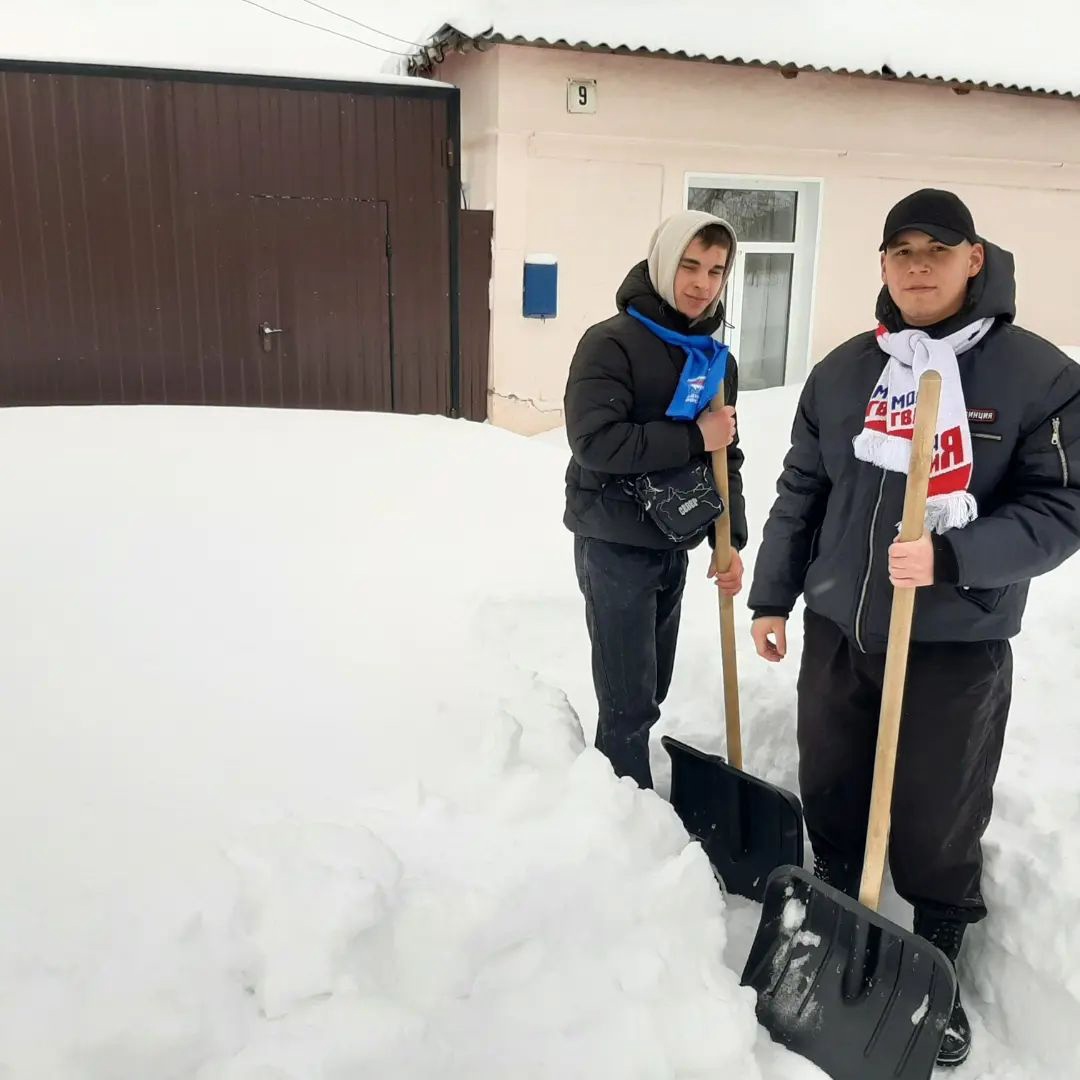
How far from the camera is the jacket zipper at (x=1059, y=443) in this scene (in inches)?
68.8

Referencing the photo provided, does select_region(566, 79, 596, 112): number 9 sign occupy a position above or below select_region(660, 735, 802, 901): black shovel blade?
above

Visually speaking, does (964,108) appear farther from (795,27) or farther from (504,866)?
(504,866)

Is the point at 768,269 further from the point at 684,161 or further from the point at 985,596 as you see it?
the point at 985,596

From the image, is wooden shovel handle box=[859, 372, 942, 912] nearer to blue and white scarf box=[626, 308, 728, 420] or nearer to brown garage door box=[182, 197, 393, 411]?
blue and white scarf box=[626, 308, 728, 420]

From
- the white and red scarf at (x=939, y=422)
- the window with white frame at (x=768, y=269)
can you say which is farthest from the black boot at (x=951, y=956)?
the window with white frame at (x=768, y=269)

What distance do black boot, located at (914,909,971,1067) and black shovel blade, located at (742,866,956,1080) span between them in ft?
0.66

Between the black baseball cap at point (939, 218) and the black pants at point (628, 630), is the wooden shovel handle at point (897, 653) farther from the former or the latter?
the black pants at point (628, 630)

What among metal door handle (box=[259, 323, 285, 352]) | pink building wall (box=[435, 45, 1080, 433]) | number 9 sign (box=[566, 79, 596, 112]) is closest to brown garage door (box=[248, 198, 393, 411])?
metal door handle (box=[259, 323, 285, 352])

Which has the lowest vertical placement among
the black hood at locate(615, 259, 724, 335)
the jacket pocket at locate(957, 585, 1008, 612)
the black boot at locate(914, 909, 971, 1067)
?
the black boot at locate(914, 909, 971, 1067)

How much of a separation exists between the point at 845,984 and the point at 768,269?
7.17 m

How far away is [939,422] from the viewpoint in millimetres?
1774

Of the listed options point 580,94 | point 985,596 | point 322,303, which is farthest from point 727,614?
point 580,94

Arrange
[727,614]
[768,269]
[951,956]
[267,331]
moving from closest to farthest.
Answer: [951,956]
[727,614]
[267,331]
[768,269]

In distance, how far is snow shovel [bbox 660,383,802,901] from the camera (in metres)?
2.34
